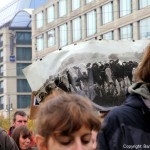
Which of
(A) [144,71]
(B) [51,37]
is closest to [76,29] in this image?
(B) [51,37]

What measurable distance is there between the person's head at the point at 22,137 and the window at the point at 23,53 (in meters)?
85.4

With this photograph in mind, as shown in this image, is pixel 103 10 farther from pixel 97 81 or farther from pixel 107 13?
pixel 97 81

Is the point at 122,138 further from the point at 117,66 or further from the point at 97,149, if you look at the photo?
the point at 117,66

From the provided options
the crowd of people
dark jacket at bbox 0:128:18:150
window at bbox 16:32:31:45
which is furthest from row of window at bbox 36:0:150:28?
the crowd of people

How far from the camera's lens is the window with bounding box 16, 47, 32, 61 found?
94.6 meters

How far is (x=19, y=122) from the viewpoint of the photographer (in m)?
10.7

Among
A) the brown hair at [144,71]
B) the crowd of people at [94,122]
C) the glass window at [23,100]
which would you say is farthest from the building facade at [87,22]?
the crowd of people at [94,122]

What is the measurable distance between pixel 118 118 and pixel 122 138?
12 centimetres

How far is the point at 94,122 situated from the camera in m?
3.24

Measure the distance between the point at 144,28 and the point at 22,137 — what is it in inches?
1690

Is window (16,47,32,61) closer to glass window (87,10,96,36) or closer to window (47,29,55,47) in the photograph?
window (47,29,55,47)

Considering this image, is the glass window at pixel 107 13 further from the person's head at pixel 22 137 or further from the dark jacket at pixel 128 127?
the dark jacket at pixel 128 127

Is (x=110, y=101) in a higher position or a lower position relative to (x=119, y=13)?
lower

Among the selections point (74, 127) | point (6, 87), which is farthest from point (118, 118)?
point (6, 87)
